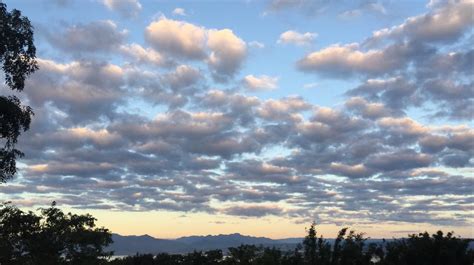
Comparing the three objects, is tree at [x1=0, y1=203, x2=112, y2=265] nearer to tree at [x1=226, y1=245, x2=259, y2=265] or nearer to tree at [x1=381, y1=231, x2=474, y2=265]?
tree at [x1=226, y1=245, x2=259, y2=265]

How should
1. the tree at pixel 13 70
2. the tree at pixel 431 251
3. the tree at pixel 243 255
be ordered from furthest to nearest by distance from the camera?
the tree at pixel 243 255 → the tree at pixel 431 251 → the tree at pixel 13 70

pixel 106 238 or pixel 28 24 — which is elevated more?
pixel 28 24

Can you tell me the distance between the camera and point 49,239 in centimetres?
4784

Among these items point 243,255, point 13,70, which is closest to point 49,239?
point 243,255

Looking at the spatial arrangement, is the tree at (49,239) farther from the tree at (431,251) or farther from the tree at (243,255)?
the tree at (431,251)

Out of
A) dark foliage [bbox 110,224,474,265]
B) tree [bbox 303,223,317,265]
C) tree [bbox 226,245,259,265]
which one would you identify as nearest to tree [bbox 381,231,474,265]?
dark foliage [bbox 110,224,474,265]

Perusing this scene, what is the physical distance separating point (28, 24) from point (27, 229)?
95.2ft

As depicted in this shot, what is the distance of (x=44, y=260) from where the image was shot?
45281 mm

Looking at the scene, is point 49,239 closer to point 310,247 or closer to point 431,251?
point 310,247

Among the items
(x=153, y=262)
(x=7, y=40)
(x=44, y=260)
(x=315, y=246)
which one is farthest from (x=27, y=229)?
(x=153, y=262)

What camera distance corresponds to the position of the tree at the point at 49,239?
44.0 meters

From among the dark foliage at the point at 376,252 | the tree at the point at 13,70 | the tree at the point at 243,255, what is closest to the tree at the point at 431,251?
the dark foliage at the point at 376,252

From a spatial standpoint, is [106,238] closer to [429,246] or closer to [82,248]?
[82,248]

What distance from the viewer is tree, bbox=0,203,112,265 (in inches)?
1734
